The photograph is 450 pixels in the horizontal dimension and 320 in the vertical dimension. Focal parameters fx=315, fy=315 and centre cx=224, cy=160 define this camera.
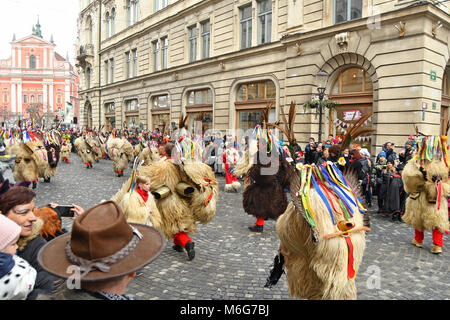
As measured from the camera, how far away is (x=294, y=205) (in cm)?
265

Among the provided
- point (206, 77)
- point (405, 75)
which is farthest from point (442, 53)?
point (206, 77)

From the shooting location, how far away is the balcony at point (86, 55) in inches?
1328

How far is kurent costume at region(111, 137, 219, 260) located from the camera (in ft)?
14.6

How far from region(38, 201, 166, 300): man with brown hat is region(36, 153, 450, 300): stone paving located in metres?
2.30

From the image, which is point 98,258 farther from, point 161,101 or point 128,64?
point 128,64

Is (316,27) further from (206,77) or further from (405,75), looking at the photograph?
(206,77)

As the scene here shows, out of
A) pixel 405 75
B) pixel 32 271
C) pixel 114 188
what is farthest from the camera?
pixel 405 75

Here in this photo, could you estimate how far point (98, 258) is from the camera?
1.46m

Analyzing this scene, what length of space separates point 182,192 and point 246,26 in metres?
14.8

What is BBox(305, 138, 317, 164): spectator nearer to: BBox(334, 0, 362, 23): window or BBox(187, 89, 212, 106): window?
BBox(334, 0, 362, 23): window

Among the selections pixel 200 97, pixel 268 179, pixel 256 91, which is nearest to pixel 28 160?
pixel 268 179

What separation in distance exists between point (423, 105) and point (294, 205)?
34.6 feet

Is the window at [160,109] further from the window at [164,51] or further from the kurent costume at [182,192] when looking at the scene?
the kurent costume at [182,192]

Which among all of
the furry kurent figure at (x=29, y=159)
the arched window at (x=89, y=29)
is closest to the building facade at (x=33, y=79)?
the arched window at (x=89, y=29)
